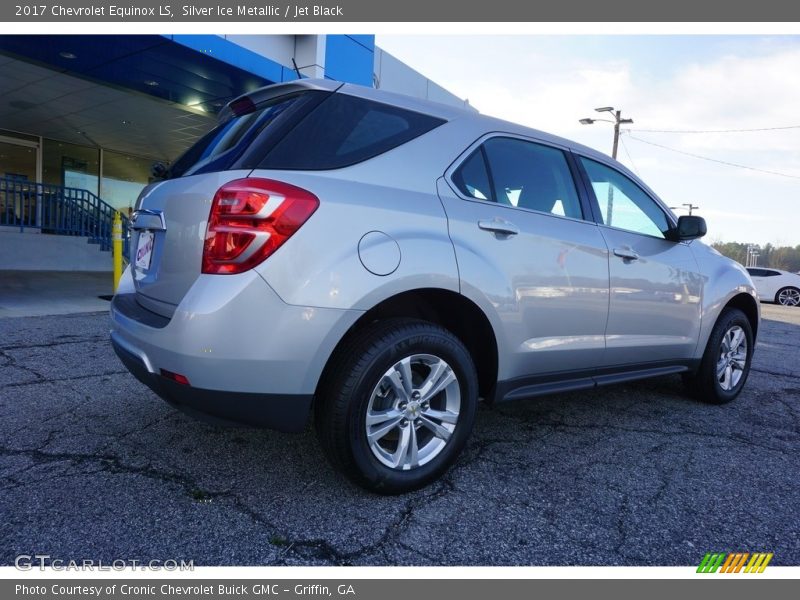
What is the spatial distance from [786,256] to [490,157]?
74.5 meters

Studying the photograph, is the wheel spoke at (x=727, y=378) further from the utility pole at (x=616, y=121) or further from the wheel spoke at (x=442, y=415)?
the utility pole at (x=616, y=121)

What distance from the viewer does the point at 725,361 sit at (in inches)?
161

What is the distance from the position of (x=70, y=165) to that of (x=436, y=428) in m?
19.5

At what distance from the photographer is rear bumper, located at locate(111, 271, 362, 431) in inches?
75.6

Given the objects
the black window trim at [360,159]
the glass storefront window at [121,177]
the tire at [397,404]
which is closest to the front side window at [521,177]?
the black window trim at [360,159]

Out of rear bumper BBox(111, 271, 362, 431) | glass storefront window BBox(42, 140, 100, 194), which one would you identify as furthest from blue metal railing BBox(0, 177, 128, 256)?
rear bumper BBox(111, 271, 362, 431)

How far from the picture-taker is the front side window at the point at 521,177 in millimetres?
2643

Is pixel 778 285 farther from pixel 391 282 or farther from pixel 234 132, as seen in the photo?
pixel 234 132

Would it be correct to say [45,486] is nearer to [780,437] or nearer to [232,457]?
[232,457]

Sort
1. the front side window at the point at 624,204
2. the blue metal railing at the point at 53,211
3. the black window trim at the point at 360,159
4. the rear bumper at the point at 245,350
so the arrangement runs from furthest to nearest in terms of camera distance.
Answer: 1. the blue metal railing at the point at 53,211
2. the front side window at the point at 624,204
3. the black window trim at the point at 360,159
4. the rear bumper at the point at 245,350

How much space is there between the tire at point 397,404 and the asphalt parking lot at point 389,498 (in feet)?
0.53

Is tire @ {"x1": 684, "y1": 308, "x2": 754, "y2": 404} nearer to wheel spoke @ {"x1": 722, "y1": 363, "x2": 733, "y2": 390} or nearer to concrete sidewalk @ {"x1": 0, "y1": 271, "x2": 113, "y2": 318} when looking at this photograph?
wheel spoke @ {"x1": 722, "y1": 363, "x2": 733, "y2": 390}

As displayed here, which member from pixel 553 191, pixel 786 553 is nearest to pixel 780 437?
pixel 786 553

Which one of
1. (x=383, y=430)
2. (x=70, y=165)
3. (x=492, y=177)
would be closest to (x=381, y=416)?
(x=383, y=430)
